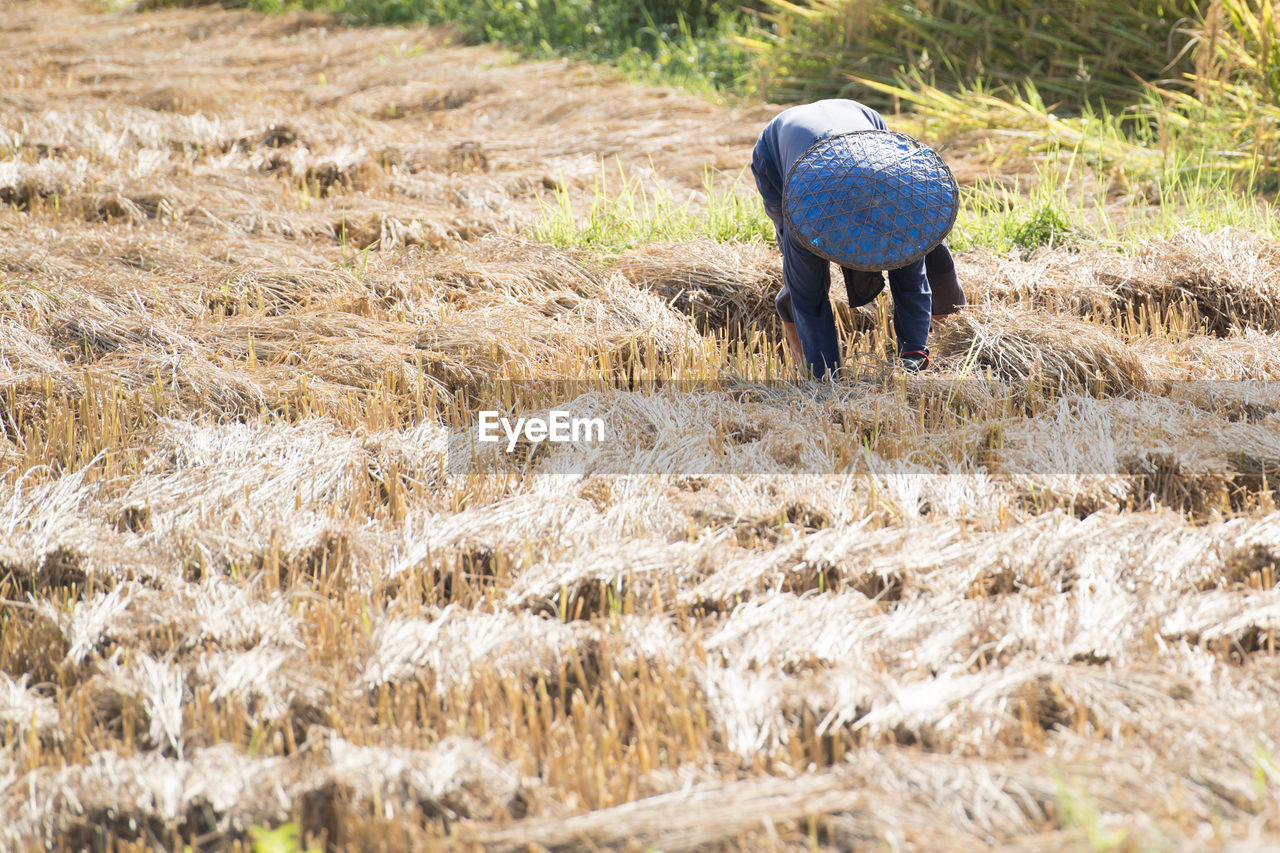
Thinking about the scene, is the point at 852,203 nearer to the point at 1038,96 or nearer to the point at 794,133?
the point at 794,133

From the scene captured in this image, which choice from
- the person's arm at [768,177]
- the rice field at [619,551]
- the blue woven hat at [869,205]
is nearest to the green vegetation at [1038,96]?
the rice field at [619,551]

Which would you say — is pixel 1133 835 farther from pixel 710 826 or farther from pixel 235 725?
pixel 235 725

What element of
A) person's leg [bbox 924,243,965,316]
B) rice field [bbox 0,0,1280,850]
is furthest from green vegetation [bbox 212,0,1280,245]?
person's leg [bbox 924,243,965,316]

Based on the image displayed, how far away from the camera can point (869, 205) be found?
2326mm

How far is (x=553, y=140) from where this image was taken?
18.5ft

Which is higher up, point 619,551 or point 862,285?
point 862,285

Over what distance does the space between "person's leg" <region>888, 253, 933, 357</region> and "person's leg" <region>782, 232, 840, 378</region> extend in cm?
20

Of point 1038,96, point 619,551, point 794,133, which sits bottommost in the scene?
point 619,551

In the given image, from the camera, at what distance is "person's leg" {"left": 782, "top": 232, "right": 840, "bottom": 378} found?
265cm

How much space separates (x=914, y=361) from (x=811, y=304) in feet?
1.30

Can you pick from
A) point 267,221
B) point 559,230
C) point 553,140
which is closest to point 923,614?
point 559,230

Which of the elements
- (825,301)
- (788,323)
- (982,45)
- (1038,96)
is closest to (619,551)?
(825,301)

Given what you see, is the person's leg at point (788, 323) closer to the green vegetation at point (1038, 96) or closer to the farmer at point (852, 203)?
the farmer at point (852, 203)

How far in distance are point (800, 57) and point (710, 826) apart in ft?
18.9
